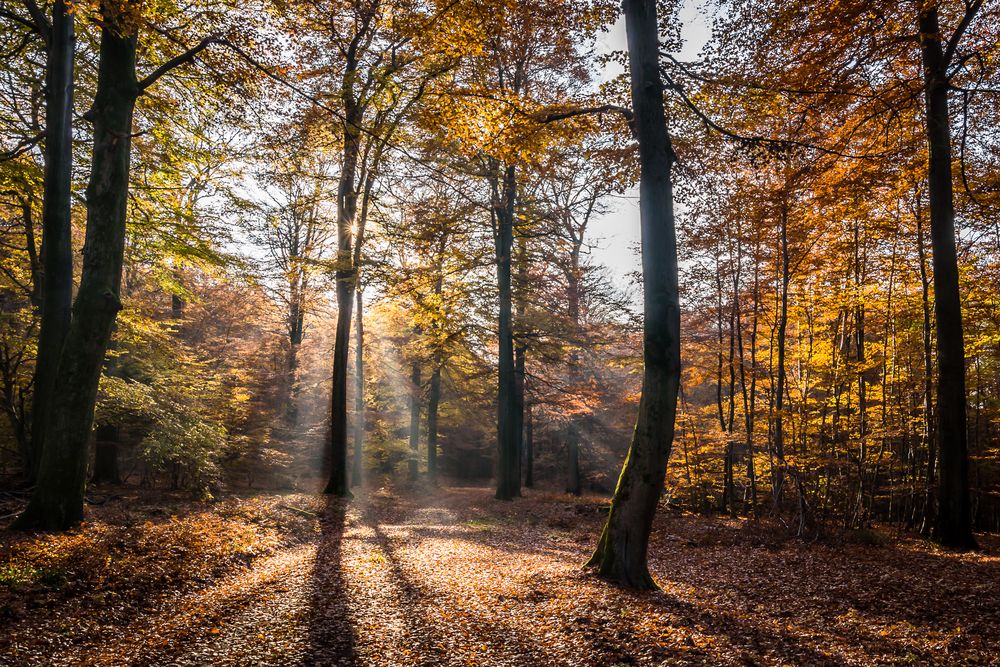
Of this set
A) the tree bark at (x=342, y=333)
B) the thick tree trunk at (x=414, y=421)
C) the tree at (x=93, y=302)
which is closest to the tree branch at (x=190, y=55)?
the tree at (x=93, y=302)

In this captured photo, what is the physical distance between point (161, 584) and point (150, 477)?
13.5 m

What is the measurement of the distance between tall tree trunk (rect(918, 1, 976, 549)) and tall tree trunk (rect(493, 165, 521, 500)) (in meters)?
10.6

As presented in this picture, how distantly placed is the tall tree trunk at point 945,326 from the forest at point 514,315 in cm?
6

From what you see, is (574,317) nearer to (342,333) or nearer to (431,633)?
(342,333)

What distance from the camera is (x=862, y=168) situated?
988cm

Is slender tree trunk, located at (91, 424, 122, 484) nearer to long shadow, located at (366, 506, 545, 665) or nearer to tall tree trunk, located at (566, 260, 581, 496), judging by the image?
long shadow, located at (366, 506, 545, 665)

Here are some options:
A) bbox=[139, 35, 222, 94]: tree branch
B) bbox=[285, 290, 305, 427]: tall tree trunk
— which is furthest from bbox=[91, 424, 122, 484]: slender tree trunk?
bbox=[139, 35, 222, 94]: tree branch

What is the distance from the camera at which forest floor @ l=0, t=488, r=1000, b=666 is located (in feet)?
14.7

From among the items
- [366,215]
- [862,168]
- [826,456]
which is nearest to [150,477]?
[366,215]

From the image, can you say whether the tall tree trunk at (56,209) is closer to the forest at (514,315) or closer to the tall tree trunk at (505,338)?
the forest at (514,315)

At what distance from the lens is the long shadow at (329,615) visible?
4461mm

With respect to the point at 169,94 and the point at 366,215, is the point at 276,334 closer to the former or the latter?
the point at 366,215

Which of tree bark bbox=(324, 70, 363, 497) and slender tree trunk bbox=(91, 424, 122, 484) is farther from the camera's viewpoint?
slender tree trunk bbox=(91, 424, 122, 484)

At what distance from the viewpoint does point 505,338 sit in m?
17.8
